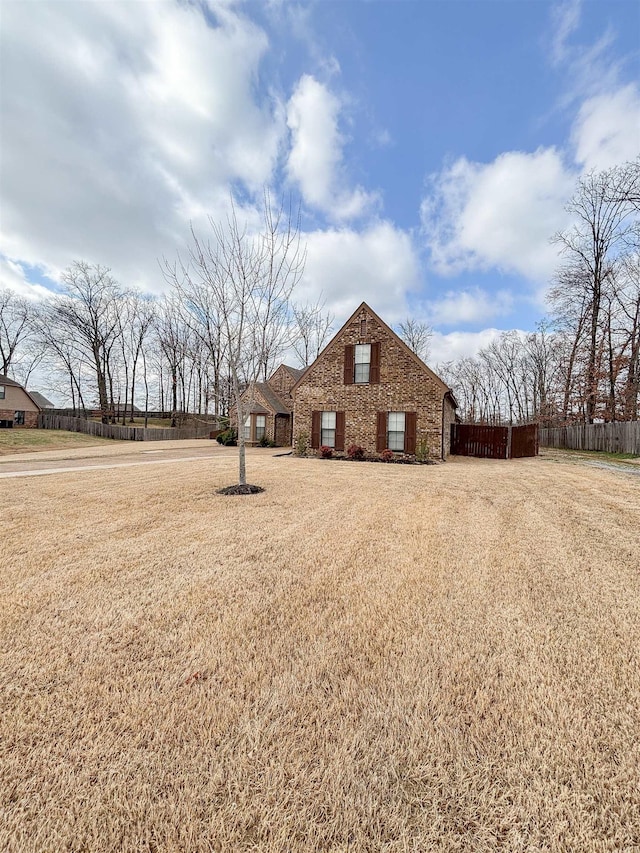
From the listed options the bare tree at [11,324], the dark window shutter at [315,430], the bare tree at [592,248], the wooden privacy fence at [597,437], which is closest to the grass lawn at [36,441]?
the dark window shutter at [315,430]

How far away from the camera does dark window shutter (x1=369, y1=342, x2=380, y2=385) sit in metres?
14.7

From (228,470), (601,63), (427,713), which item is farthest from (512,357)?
(427,713)

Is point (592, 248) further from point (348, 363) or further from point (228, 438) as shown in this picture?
Answer: point (228, 438)

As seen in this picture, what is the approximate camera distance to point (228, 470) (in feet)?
33.5

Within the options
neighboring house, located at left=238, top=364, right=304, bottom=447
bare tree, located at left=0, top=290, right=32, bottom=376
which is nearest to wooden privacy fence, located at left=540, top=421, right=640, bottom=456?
neighboring house, located at left=238, top=364, right=304, bottom=447

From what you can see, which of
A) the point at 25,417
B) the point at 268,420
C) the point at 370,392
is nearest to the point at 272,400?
the point at 268,420

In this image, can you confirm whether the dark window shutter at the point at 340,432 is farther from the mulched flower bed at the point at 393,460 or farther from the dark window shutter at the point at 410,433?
the dark window shutter at the point at 410,433

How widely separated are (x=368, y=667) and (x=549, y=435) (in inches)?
1078

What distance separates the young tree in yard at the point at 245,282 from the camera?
24.7 ft

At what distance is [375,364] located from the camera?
1468 centimetres

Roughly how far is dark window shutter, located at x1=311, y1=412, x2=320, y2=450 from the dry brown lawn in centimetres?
1116

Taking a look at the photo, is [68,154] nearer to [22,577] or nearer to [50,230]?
[50,230]

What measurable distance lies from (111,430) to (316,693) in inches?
1312

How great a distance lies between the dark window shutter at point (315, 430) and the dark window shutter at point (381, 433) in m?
2.73
